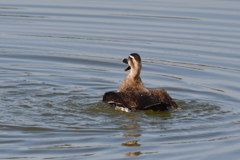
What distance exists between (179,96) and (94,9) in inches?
397

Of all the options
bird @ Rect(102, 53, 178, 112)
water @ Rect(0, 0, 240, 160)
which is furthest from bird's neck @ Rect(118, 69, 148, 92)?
water @ Rect(0, 0, 240, 160)

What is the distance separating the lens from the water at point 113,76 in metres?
9.19

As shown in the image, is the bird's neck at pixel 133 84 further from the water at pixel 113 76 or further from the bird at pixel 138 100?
the water at pixel 113 76

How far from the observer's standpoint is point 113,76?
14.7 meters

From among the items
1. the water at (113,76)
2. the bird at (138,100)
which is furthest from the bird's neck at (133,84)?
the water at (113,76)

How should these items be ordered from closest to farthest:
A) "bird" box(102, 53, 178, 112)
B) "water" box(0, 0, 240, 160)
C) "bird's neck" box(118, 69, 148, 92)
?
1. "water" box(0, 0, 240, 160)
2. "bird" box(102, 53, 178, 112)
3. "bird's neck" box(118, 69, 148, 92)

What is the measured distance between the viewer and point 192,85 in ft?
45.2

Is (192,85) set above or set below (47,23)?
below

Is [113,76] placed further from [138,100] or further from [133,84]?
[138,100]

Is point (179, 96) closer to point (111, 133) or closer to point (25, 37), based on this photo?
point (111, 133)

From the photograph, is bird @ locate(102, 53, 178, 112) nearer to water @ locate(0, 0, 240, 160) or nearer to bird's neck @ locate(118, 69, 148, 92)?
bird's neck @ locate(118, 69, 148, 92)

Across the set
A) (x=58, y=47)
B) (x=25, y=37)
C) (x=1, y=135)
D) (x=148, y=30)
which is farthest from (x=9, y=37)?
(x=1, y=135)

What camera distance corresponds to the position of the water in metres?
9.19

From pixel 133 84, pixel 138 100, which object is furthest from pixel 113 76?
pixel 138 100
